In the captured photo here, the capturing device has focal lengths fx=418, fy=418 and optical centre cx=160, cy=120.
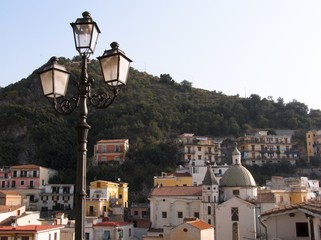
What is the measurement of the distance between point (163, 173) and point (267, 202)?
82.0 feet

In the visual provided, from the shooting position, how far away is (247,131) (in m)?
100

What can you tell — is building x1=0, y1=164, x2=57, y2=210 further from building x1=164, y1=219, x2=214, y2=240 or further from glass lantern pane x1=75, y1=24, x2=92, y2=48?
glass lantern pane x1=75, y1=24, x2=92, y2=48

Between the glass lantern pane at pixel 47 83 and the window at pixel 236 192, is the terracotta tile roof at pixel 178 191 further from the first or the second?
the glass lantern pane at pixel 47 83

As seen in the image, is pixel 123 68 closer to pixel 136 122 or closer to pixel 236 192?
pixel 236 192

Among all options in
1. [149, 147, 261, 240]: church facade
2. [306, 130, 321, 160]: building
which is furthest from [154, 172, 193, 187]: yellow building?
[306, 130, 321, 160]: building

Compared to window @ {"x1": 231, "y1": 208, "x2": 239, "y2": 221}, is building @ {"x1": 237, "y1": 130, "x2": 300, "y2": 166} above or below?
above

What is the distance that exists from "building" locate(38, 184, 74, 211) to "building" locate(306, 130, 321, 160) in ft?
167

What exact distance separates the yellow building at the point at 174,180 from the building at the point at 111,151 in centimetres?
1371

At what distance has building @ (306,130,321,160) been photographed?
89419 millimetres

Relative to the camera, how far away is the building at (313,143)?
293ft

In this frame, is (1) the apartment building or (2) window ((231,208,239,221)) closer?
(2) window ((231,208,239,221))

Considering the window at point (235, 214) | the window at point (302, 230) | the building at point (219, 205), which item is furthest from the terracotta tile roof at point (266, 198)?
the window at point (302, 230)

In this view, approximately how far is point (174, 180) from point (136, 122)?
99.4 feet

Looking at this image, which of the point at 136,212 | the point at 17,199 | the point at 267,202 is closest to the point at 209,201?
the point at 267,202
